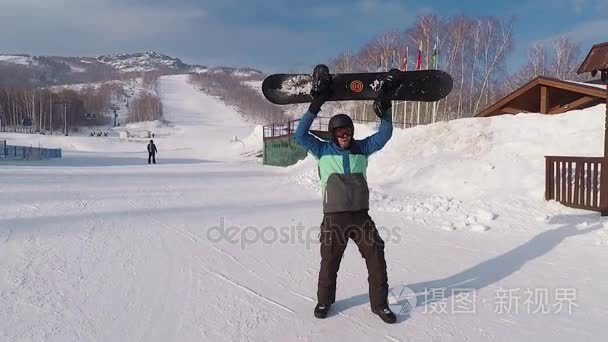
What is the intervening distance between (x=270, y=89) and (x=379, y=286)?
1.93 m

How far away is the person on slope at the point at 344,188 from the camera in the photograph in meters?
2.98

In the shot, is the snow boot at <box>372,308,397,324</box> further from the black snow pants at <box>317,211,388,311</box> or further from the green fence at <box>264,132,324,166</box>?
the green fence at <box>264,132,324,166</box>

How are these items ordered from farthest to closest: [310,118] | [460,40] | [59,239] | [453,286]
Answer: [460,40] → [59,239] → [453,286] → [310,118]

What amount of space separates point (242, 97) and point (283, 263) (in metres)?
115

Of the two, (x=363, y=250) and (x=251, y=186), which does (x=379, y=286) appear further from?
(x=251, y=186)

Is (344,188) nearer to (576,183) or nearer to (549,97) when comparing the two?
(576,183)

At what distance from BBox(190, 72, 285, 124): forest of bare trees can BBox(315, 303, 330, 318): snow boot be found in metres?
73.5

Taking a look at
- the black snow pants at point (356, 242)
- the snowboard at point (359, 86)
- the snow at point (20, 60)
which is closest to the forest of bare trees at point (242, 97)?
the snowboard at point (359, 86)

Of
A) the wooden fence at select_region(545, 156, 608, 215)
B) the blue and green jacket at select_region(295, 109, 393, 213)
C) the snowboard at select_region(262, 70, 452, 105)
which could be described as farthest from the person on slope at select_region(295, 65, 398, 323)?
the wooden fence at select_region(545, 156, 608, 215)

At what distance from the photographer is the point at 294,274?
4145 millimetres

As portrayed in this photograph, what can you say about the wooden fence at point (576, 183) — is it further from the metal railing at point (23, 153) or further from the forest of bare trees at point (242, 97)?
the forest of bare trees at point (242, 97)

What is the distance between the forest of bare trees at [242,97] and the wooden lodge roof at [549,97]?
61.9 meters

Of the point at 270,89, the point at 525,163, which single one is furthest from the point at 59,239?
the point at 525,163

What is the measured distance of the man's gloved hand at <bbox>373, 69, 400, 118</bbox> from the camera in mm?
3062
